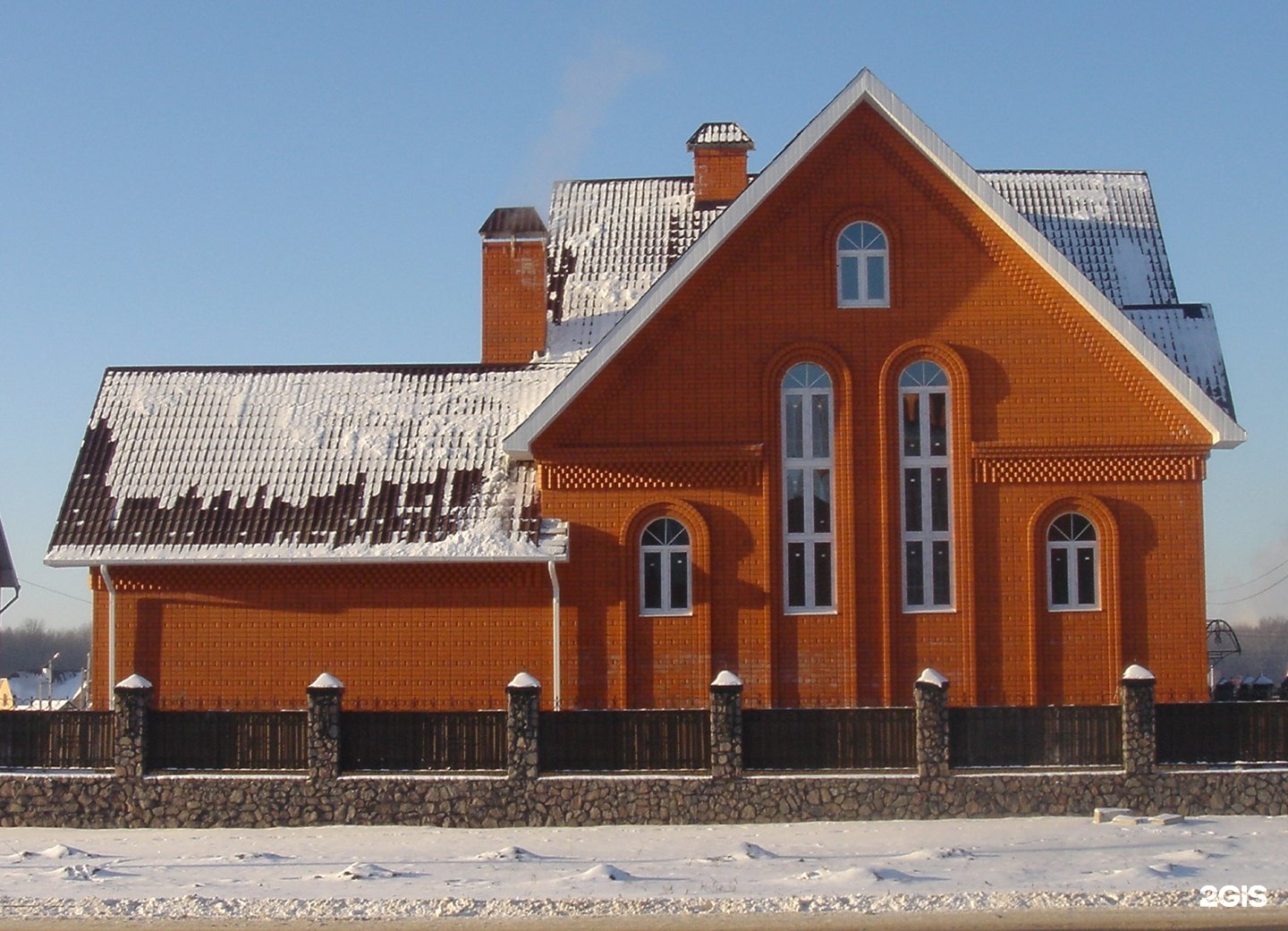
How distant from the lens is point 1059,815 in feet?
52.4

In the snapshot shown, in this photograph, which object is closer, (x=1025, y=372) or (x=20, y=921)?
(x=20, y=921)

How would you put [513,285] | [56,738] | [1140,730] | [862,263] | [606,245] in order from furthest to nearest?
[513,285] → [606,245] → [862,263] → [56,738] → [1140,730]

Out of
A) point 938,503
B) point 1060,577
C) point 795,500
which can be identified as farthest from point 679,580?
point 1060,577

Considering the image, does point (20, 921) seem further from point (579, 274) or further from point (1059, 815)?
point (579, 274)

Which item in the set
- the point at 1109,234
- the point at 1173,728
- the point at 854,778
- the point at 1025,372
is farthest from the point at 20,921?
the point at 1109,234

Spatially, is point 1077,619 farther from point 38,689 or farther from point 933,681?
point 38,689

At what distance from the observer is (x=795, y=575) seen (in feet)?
65.8

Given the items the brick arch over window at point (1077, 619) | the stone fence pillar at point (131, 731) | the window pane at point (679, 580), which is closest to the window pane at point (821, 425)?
the window pane at point (679, 580)

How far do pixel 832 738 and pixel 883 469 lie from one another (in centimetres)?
479

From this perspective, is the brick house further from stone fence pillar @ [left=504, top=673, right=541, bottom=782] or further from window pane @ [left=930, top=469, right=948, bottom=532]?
stone fence pillar @ [left=504, top=673, right=541, bottom=782]

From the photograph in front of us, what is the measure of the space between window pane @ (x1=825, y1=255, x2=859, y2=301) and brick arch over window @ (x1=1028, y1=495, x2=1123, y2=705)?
3.81 meters

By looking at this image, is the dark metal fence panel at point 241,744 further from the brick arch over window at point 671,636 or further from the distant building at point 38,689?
the distant building at point 38,689

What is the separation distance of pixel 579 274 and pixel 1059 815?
11.7 meters

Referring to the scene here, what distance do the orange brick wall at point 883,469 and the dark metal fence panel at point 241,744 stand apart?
454 centimetres
